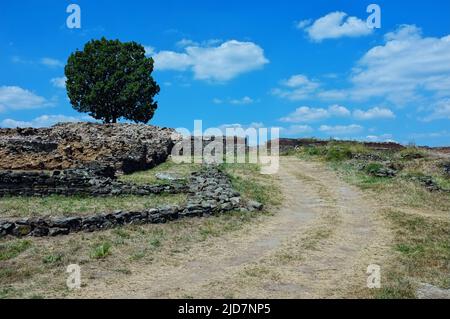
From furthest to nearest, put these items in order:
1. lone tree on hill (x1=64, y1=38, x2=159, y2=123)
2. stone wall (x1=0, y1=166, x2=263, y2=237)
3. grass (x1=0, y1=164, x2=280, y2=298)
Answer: lone tree on hill (x1=64, y1=38, x2=159, y2=123) < stone wall (x1=0, y1=166, x2=263, y2=237) < grass (x1=0, y1=164, x2=280, y2=298)

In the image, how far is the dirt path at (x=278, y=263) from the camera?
979 cm

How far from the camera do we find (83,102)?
55281 millimetres

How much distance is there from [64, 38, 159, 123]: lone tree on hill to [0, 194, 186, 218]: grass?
118 ft

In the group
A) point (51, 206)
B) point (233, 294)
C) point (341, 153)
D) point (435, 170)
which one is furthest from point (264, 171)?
point (233, 294)

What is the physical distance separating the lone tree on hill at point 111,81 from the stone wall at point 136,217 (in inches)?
1496

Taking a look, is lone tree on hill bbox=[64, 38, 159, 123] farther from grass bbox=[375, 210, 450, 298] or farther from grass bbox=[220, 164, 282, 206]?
grass bbox=[375, 210, 450, 298]

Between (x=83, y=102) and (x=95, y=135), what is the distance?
52.3 feet

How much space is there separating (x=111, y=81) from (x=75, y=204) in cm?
3825

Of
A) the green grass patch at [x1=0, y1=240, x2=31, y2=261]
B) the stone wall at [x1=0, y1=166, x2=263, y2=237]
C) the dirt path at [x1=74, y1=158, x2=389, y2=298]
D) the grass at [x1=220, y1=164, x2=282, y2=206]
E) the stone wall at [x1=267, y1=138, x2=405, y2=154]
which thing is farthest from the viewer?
the stone wall at [x1=267, y1=138, x2=405, y2=154]

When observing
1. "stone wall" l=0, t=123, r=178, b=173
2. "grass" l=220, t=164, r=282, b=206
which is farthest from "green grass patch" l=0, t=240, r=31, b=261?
"stone wall" l=0, t=123, r=178, b=173

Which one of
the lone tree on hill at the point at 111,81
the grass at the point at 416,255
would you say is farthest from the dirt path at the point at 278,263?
the lone tree on hill at the point at 111,81

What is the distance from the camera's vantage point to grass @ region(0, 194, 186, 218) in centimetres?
1689

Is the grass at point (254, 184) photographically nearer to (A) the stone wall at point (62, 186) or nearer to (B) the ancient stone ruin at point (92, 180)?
(B) the ancient stone ruin at point (92, 180)
